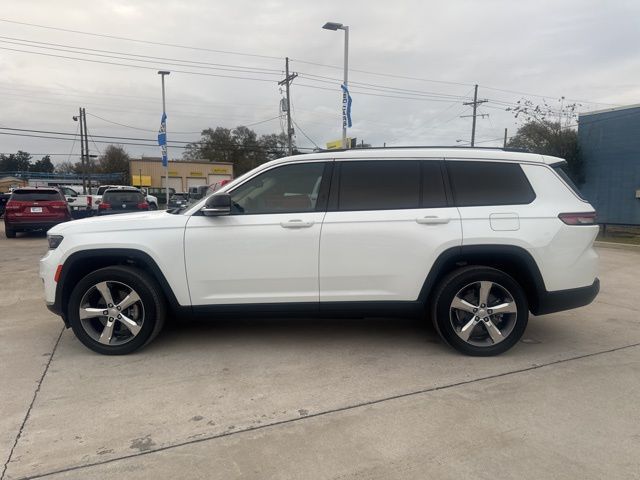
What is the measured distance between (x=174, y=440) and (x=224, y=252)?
1.69 meters

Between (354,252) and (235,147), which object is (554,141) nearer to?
(354,252)

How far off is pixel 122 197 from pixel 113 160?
3133 inches

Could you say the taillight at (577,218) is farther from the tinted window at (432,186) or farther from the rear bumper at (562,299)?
the tinted window at (432,186)

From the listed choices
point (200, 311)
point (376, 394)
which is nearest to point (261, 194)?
point (200, 311)

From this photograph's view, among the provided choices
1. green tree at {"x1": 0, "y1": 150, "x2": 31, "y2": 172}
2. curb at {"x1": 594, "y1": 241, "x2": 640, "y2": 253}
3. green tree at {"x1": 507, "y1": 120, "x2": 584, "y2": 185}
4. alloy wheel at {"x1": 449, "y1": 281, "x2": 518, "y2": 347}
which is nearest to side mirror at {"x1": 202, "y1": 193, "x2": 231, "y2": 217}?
alloy wheel at {"x1": 449, "y1": 281, "x2": 518, "y2": 347}

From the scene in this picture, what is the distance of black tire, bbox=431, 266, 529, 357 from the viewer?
4.21 meters

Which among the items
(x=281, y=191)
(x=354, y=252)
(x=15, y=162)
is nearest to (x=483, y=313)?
(x=354, y=252)

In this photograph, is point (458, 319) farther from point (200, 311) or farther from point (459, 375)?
point (200, 311)

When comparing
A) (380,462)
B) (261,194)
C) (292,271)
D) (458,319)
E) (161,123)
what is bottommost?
(380,462)

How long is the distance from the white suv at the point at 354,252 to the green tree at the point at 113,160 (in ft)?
292

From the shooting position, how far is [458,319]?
14.2ft

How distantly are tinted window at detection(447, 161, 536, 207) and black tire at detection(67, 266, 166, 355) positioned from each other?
2.89 m

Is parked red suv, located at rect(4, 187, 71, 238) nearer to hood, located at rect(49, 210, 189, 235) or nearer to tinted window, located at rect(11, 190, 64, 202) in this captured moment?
tinted window, located at rect(11, 190, 64, 202)

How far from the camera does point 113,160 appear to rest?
87.6 m
